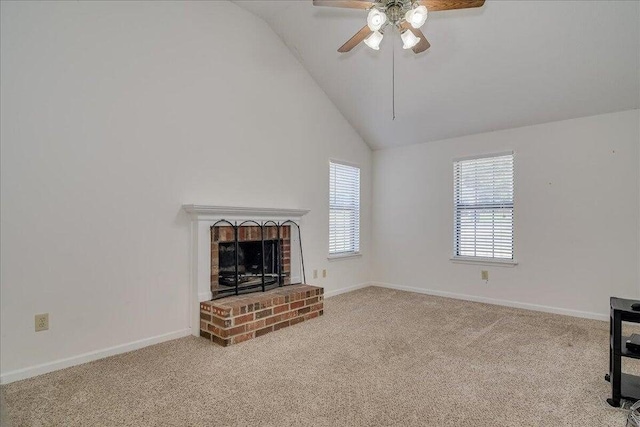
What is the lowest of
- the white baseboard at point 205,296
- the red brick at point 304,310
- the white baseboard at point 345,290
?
the white baseboard at point 345,290

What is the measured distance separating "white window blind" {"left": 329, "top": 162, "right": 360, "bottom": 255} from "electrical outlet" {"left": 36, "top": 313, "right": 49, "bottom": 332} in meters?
3.27

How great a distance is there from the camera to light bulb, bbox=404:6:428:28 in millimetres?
2157

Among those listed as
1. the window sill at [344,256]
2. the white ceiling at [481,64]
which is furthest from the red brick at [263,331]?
the white ceiling at [481,64]

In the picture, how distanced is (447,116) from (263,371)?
379 centimetres

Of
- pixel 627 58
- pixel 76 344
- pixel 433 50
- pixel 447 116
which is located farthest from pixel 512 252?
pixel 76 344

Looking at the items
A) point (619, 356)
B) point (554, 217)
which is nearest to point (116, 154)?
point (619, 356)

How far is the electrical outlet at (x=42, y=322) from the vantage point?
2.47 meters

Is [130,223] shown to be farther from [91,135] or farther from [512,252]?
[512,252]

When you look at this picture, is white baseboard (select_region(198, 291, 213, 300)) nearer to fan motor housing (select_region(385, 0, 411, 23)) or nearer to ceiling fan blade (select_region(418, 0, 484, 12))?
fan motor housing (select_region(385, 0, 411, 23))

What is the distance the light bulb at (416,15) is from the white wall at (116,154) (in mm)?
2146

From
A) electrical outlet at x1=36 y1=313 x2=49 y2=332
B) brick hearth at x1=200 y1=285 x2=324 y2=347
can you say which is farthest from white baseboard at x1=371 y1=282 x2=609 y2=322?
electrical outlet at x1=36 y1=313 x2=49 y2=332

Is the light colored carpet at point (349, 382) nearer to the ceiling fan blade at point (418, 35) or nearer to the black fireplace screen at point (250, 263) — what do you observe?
the black fireplace screen at point (250, 263)

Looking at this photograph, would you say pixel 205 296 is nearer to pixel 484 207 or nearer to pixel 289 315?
pixel 289 315

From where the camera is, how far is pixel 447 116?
4.53 meters
